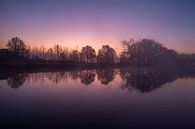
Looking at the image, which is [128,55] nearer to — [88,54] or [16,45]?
[88,54]

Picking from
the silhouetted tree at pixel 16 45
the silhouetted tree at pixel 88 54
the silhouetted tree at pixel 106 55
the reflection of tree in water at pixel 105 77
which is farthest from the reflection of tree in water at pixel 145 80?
the silhouetted tree at pixel 88 54

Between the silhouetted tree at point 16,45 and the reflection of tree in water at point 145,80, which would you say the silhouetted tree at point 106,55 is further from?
the reflection of tree in water at point 145,80

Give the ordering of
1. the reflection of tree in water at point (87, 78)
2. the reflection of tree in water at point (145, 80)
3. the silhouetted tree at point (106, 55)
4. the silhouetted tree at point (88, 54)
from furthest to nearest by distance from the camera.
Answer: the silhouetted tree at point (106, 55) < the silhouetted tree at point (88, 54) < the reflection of tree in water at point (87, 78) < the reflection of tree in water at point (145, 80)

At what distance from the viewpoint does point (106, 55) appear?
382 feet

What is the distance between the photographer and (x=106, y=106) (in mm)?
15023

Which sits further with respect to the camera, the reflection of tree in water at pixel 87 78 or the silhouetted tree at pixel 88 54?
the silhouetted tree at pixel 88 54

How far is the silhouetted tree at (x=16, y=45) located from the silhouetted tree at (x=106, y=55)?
42356mm

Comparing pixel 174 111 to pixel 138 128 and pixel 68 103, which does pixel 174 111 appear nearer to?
pixel 138 128

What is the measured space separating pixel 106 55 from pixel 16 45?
159ft

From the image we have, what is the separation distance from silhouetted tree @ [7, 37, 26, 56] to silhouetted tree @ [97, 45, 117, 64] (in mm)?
42356

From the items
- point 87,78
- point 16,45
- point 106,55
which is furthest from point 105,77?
point 106,55

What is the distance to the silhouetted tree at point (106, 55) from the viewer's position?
11594 cm

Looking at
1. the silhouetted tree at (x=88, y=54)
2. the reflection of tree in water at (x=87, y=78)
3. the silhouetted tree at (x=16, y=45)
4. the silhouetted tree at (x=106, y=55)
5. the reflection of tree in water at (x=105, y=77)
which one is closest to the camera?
the reflection of tree in water at (x=87, y=78)

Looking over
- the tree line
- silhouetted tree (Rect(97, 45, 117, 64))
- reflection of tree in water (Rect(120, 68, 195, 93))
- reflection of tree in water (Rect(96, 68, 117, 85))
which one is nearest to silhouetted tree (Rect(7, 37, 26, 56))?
the tree line
